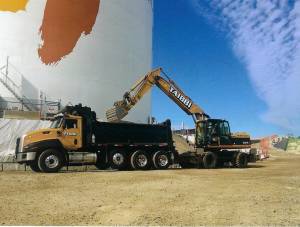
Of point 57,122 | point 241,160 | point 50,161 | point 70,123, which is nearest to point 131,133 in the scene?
point 70,123

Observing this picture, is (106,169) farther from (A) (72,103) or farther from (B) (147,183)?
(A) (72,103)

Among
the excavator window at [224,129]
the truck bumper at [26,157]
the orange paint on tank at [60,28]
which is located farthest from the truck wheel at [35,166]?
the orange paint on tank at [60,28]

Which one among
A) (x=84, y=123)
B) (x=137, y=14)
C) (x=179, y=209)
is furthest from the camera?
(x=137, y=14)

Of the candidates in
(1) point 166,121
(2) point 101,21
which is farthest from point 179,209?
(2) point 101,21

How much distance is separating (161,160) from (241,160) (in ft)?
18.4

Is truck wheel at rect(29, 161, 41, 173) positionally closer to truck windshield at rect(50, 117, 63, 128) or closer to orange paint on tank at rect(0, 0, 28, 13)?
truck windshield at rect(50, 117, 63, 128)

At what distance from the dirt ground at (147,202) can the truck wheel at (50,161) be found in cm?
451

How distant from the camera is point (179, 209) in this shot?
1054 cm

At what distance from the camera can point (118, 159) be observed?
2384 centimetres

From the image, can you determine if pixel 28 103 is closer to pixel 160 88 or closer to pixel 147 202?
pixel 160 88

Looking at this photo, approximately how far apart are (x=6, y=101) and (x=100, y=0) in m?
11.1

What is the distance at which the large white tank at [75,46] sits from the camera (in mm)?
33500

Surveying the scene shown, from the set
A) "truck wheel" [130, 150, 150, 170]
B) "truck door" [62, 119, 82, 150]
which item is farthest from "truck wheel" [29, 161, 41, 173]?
"truck wheel" [130, 150, 150, 170]

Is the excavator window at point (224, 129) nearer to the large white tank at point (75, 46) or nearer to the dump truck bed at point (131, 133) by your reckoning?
the dump truck bed at point (131, 133)
